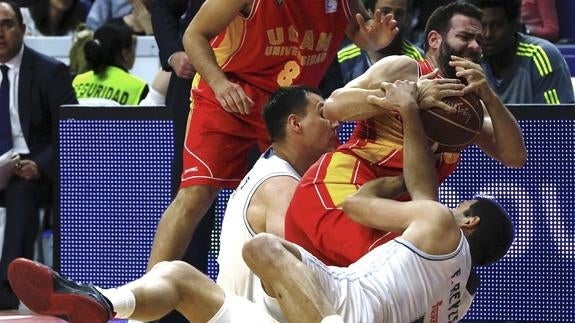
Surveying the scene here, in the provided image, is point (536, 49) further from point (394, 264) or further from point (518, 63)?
point (394, 264)

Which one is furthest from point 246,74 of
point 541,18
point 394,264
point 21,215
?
point 541,18

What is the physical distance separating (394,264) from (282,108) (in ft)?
4.16

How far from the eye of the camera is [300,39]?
6746mm

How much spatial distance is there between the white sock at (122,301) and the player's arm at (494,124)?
153 cm

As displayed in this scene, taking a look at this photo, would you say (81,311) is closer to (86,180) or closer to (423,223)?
(423,223)

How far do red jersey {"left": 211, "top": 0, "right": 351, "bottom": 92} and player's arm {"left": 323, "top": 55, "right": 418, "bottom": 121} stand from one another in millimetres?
834

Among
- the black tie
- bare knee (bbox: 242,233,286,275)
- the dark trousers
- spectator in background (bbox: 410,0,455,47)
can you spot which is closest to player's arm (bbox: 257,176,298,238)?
bare knee (bbox: 242,233,286,275)

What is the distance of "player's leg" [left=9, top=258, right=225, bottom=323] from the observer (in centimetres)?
511

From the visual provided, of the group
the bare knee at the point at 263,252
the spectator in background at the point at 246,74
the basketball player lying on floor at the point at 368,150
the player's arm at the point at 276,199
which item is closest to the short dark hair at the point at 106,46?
the spectator in background at the point at 246,74

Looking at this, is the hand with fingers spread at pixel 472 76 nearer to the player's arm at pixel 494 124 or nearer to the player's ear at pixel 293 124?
the player's arm at pixel 494 124

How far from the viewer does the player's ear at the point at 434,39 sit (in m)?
6.27

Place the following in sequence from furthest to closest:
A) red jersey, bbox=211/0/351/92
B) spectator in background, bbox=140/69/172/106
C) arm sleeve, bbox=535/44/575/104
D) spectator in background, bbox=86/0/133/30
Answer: spectator in background, bbox=86/0/133/30 → spectator in background, bbox=140/69/172/106 → arm sleeve, bbox=535/44/575/104 → red jersey, bbox=211/0/351/92

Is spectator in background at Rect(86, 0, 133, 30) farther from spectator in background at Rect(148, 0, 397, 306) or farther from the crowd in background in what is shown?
spectator in background at Rect(148, 0, 397, 306)

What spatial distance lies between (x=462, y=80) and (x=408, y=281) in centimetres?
90
